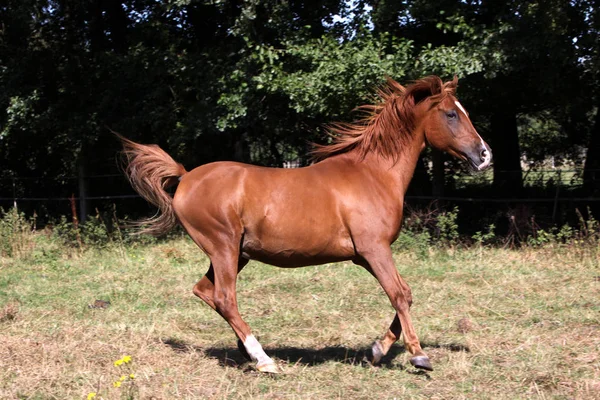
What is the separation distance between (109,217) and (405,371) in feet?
34.3

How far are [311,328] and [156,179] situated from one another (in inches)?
83.8

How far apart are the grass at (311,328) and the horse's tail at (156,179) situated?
109cm

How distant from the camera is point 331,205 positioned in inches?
202

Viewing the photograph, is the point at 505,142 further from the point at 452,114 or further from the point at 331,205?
the point at 331,205

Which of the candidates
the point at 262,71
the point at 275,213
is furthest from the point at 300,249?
the point at 262,71

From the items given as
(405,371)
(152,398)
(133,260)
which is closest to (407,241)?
(133,260)

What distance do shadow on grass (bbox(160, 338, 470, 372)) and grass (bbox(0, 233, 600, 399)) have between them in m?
0.02

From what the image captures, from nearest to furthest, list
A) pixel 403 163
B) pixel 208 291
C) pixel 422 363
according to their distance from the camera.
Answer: pixel 422 363 < pixel 403 163 < pixel 208 291

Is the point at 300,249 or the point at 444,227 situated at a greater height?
the point at 300,249

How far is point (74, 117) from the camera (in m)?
13.4

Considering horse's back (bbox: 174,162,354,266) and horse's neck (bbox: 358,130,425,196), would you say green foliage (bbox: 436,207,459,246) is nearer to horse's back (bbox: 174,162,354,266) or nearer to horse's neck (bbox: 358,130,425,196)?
horse's neck (bbox: 358,130,425,196)

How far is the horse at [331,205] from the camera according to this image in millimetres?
5066

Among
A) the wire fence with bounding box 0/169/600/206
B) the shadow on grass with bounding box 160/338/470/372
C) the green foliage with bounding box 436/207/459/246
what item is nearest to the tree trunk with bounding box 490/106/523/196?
the wire fence with bounding box 0/169/600/206

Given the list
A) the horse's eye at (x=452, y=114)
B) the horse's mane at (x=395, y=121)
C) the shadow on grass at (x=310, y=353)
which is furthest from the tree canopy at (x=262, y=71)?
the shadow on grass at (x=310, y=353)
